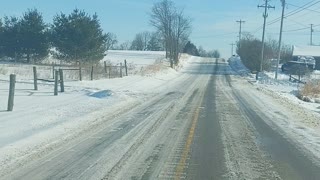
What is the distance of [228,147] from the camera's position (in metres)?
11.3

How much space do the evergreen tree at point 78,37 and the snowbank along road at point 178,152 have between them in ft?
131

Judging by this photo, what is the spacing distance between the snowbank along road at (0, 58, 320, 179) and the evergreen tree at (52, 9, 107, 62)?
39.8 m

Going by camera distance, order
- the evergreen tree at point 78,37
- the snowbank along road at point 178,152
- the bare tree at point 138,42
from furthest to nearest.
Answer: the bare tree at point 138,42 < the evergreen tree at point 78,37 < the snowbank along road at point 178,152

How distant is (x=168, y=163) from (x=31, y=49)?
187 ft

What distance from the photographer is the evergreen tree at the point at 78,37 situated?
56.2 metres

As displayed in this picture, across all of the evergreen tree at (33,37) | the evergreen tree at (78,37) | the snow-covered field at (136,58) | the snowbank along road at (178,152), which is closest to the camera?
the snowbank along road at (178,152)

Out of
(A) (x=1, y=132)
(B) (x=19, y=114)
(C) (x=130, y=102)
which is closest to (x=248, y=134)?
(A) (x=1, y=132)

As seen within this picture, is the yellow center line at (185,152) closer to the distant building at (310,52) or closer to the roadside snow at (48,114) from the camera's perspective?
the roadside snow at (48,114)

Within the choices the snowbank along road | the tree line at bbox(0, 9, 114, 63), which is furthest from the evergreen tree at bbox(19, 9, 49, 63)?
the snowbank along road

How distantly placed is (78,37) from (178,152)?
155 ft

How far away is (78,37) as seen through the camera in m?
56.2

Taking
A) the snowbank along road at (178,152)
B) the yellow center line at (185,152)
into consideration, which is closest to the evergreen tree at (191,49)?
the snowbank along road at (178,152)

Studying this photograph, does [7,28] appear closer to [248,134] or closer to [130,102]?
[130,102]

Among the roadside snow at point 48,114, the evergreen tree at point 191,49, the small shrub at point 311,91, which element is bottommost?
the evergreen tree at point 191,49
